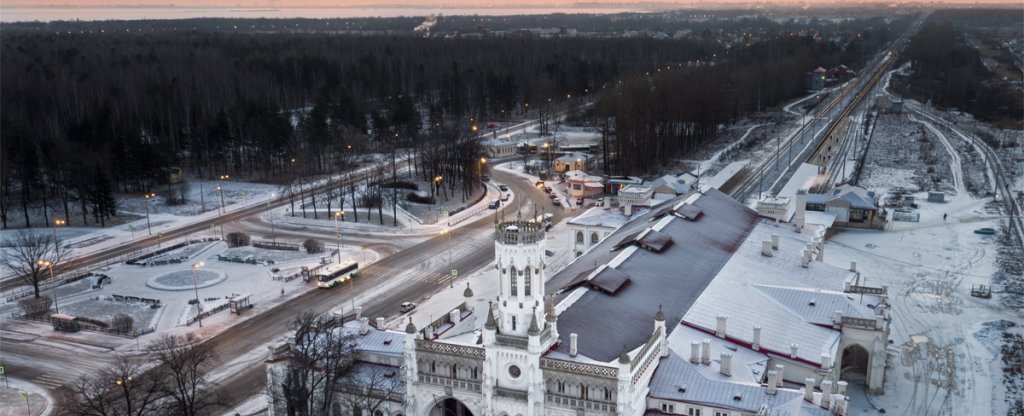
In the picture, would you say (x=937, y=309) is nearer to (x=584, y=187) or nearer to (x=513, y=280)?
(x=513, y=280)

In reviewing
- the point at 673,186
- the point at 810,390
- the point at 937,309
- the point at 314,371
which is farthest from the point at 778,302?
the point at 673,186

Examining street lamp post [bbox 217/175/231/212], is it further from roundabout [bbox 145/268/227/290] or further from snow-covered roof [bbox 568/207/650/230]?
snow-covered roof [bbox 568/207/650/230]

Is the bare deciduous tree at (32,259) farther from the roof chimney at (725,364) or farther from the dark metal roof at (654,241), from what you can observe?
the roof chimney at (725,364)

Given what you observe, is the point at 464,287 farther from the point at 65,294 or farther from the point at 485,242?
the point at 65,294

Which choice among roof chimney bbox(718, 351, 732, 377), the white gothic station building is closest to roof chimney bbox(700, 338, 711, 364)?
the white gothic station building

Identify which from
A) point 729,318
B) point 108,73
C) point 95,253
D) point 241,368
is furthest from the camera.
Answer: point 108,73

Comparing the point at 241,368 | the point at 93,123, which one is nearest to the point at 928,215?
the point at 241,368
